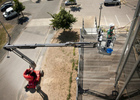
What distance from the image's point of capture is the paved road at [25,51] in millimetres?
12368

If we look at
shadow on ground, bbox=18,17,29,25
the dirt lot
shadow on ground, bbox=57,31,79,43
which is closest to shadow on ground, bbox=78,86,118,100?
the dirt lot

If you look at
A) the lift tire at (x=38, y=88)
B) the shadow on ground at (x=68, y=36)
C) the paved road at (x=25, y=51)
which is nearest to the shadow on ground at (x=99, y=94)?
A: the lift tire at (x=38, y=88)

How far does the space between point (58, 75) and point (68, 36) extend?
7.27 metres

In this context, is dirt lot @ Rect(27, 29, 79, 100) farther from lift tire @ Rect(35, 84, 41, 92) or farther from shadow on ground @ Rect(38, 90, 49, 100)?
lift tire @ Rect(35, 84, 41, 92)

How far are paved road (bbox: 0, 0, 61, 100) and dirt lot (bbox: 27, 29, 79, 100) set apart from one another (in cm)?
196

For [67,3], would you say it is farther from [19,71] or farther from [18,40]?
[19,71]

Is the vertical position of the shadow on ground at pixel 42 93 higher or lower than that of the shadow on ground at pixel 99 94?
lower

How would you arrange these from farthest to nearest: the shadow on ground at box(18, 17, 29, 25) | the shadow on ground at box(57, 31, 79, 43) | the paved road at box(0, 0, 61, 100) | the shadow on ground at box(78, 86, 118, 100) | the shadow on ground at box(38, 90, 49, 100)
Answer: the shadow on ground at box(18, 17, 29, 25) → the shadow on ground at box(57, 31, 79, 43) → the paved road at box(0, 0, 61, 100) → the shadow on ground at box(38, 90, 49, 100) → the shadow on ground at box(78, 86, 118, 100)

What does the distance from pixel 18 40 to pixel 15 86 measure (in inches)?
333

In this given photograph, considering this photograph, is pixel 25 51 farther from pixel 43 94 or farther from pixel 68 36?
pixel 43 94

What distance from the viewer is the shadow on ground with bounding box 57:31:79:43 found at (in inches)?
667

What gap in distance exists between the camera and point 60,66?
1355cm

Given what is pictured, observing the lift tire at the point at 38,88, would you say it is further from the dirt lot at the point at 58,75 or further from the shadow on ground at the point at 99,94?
the shadow on ground at the point at 99,94

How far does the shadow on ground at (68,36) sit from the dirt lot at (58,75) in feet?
1.39
